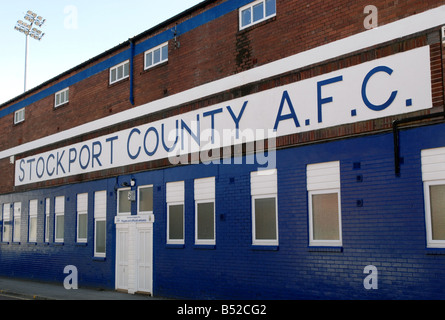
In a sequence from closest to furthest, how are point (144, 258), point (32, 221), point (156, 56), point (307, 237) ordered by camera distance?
point (307, 237)
point (144, 258)
point (156, 56)
point (32, 221)

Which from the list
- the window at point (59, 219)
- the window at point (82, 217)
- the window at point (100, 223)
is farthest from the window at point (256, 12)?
the window at point (59, 219)

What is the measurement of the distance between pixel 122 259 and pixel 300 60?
922 centimetres

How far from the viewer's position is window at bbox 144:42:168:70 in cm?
1678

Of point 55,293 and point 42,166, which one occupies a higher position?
point 42,166

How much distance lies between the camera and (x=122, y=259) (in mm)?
17344

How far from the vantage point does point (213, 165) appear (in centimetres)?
1430

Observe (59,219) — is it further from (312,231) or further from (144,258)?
(312,231)

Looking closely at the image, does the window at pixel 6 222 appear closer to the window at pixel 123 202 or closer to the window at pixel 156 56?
the window at pixel 123 202

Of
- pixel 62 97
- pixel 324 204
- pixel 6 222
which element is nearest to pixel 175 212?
pixel 324 204

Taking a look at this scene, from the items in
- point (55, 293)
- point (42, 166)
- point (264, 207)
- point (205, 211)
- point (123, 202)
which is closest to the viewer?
point (264, 207)

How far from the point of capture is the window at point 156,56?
16.8 m

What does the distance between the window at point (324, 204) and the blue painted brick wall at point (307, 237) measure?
0.55ft
